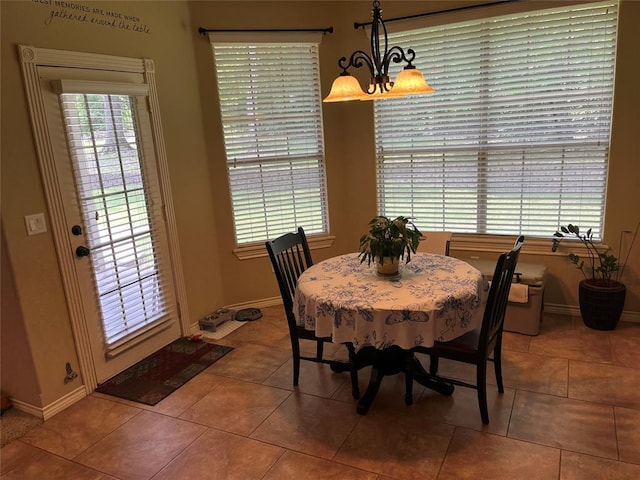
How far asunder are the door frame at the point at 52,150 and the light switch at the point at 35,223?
0.16 feet

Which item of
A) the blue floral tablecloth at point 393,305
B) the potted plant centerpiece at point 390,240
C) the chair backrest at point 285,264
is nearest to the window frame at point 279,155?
the chair backrest at point 285,264

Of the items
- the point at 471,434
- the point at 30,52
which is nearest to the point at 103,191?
the point at 30,52

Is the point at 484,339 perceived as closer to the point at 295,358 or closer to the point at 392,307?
the point at 392,307

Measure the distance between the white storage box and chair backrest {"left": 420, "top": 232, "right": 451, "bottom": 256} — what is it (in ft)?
A: 1.66

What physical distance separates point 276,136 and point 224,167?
0.53 meters

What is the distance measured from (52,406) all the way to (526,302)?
10.5 feet

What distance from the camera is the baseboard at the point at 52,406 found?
2750mm

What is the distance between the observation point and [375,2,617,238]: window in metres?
3.43

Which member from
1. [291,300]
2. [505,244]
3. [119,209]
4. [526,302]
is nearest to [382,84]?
[291,300]

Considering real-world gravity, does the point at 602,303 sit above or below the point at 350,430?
above

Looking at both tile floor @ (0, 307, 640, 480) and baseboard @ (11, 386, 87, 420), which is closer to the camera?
tile floor @ (0, 307, 640, 480)

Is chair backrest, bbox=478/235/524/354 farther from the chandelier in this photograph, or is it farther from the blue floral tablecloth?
the chandelier

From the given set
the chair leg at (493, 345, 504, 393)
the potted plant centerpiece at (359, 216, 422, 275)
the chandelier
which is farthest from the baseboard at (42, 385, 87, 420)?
the chair leg at (493, 345, 504, 393)

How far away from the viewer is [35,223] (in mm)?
2621
